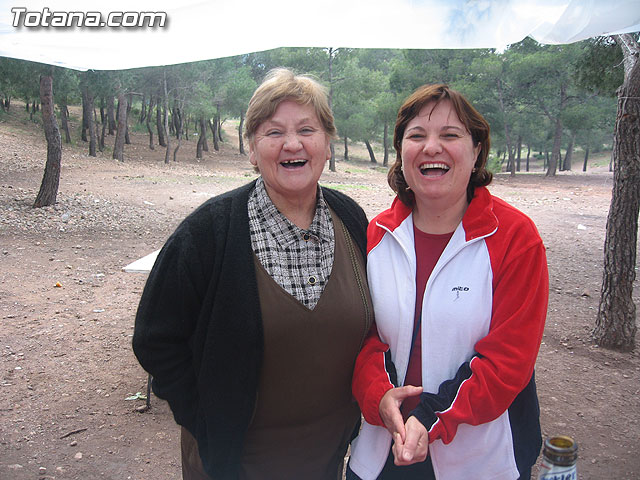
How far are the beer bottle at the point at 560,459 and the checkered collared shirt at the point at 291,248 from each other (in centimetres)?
78

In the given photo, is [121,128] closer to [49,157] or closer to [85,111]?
[85,111]

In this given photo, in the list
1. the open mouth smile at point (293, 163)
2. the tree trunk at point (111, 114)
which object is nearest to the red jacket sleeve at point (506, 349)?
the open mouth smile at point (293, 163)

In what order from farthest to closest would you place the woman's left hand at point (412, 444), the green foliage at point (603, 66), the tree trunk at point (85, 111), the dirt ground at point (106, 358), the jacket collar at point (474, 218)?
the tree trunk at point (85, 111)
the green foliage at point (603, 66)
the dirt ground at point (106, 358)
the jacket collar at point (474, 218)
the woman's left hand at point (412, 444)

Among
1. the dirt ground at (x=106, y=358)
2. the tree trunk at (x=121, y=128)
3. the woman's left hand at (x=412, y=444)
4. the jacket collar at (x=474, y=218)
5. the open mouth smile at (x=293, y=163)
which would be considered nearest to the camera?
the woman's left hand at (x=412, y=444)

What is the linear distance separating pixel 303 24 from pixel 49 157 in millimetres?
9285

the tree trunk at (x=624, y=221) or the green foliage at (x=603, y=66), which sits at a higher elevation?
the green foliage at (x=603, y=66)

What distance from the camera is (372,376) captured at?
66.7 inches

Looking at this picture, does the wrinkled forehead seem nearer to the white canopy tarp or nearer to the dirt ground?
the white canopy tarp

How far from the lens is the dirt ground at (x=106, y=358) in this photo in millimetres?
3246

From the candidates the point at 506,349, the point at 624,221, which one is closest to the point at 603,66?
the point at 624,221

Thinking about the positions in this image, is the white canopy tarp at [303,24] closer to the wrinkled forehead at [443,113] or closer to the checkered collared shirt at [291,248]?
the wrinkled forehead at [443,113]

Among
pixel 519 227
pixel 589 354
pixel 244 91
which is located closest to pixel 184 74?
pixel 244 91

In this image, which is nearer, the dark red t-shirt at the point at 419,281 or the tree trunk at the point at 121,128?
the dark red t-shirt at the point at 419,281

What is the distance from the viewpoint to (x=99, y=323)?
17.3ft
